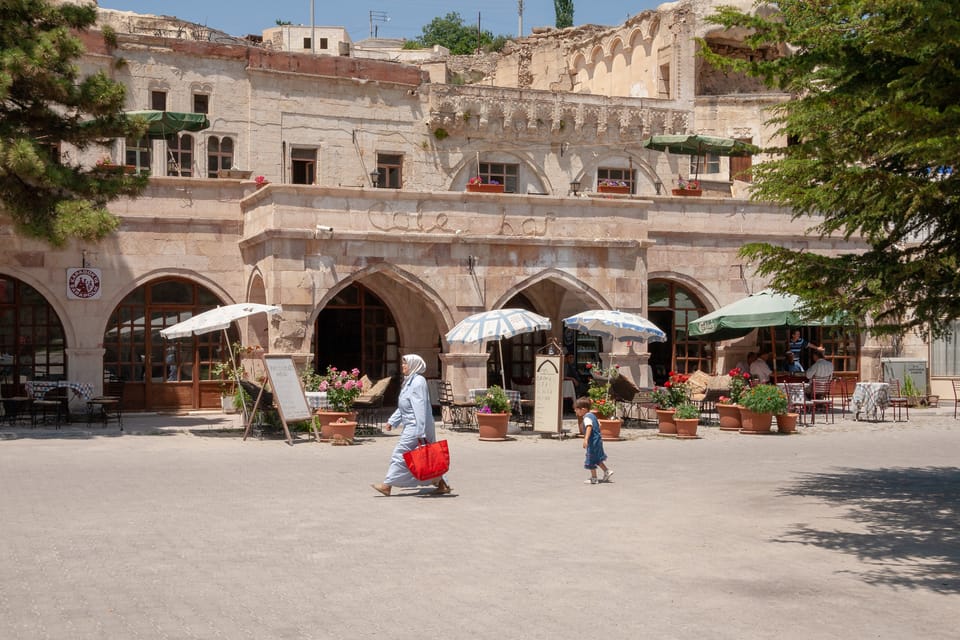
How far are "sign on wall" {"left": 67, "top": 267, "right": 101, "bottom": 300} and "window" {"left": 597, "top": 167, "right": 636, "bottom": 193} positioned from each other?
14.0 meters

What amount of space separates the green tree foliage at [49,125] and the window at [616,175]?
14.7m

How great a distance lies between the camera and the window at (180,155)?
88.0 ft

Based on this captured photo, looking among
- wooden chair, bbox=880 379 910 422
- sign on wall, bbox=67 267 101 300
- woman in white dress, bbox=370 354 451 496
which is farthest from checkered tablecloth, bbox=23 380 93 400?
wooden chair, bbox=880 379 910 422

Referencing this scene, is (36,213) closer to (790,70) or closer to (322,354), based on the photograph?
(322,354)

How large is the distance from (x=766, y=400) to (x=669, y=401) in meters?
1.59

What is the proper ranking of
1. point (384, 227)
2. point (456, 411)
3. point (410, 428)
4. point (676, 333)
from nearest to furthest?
point (410, 428), point (456, 411), point (384, 227), point (676, 333)

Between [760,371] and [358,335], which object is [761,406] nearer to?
[760,371]

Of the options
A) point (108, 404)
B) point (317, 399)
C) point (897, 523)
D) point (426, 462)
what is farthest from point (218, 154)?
point (897, 523)

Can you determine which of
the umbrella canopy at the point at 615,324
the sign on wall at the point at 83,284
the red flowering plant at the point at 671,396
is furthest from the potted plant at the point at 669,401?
the sign on wall at the point at 83,284

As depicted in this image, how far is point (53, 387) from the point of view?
63.5 feet

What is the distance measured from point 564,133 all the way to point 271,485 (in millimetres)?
19371

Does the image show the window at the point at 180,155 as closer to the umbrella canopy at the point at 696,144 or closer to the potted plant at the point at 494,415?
the umbrella canopy at the point at 696,144

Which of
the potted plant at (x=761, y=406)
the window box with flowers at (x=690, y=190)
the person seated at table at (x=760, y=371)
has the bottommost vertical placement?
the potted plant at (x=761, y=406)

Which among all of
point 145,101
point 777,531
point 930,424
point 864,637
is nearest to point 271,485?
point 777,531
